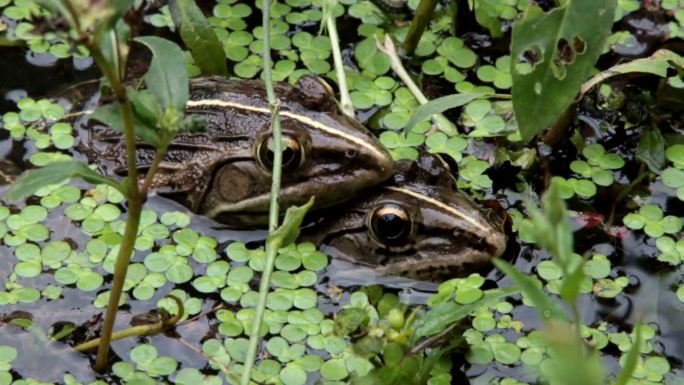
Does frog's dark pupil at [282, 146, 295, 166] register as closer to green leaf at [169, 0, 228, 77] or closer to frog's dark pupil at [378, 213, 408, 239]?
frog's dark pupil at [378, 213, 408, 239]

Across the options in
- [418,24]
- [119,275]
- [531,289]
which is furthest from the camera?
[418,24]

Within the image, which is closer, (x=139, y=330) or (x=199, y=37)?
(x=139, y=330)

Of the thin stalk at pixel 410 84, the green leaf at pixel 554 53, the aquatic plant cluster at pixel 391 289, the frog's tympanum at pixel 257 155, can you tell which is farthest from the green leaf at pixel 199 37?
the green leaf at pixel 554 53

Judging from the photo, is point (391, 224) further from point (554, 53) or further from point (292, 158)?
point (554, 53)

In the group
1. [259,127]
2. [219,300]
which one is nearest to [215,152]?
[259,127]

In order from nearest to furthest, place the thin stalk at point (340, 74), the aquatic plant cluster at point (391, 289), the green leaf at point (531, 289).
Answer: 1. the green leaf at point (531, 289)
2. the aquatic plant cluster at point (391, 289)
3. the thin stalk at point (340, 74)

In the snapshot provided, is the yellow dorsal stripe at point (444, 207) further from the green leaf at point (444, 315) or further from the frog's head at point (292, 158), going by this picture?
the green leaf at point (444, 315)

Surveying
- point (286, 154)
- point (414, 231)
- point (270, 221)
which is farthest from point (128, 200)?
point (414, 231)

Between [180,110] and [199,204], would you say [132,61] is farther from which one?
[180,110]
